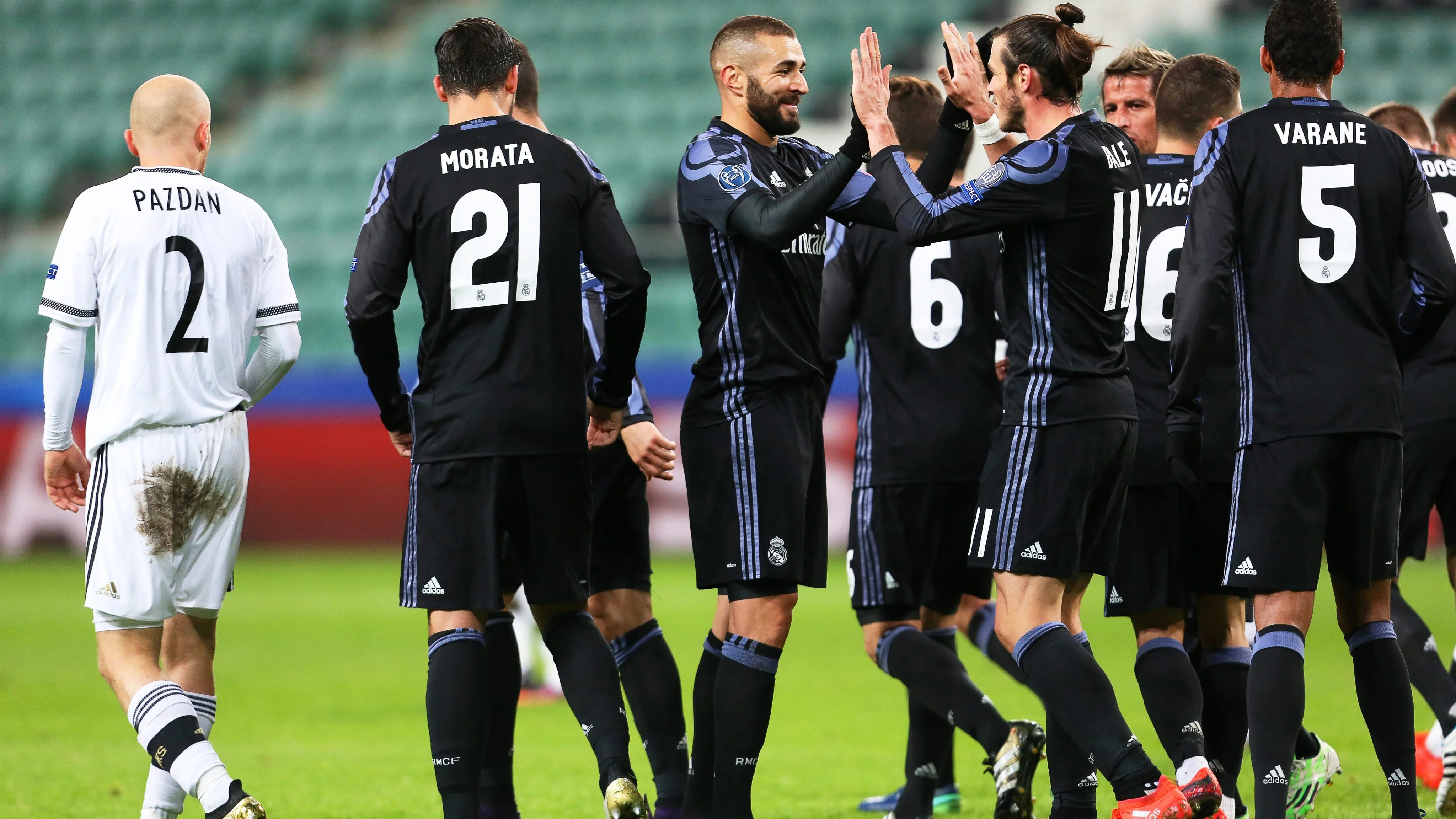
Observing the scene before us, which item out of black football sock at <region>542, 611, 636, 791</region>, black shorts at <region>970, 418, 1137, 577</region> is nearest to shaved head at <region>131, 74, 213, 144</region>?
black football sock at <region>542, 611, 636, 791</region>

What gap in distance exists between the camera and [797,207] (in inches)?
166

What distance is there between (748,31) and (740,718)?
2.07 metres

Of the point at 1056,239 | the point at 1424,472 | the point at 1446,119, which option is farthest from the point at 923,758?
the point at 1446,119

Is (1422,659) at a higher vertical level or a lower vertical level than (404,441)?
lower

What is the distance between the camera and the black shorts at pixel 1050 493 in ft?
13.9

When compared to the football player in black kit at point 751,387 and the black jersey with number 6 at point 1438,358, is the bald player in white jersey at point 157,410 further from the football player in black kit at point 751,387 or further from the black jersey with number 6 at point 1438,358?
the black jersey with number 6 at point 1438,358

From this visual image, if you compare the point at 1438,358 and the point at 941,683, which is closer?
the point at 941,683

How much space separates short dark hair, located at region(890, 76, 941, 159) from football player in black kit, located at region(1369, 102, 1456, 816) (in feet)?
5.63

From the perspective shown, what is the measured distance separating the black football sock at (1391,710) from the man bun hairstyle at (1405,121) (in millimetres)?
2642

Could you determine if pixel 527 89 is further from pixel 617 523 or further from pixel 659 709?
pixel 659 709

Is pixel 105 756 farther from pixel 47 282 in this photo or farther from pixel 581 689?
pixel 581 689

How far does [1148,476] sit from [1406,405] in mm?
1424

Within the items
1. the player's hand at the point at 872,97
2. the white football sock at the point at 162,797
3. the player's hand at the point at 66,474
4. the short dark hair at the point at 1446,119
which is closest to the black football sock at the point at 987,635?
the player's hand at the point at 872,97

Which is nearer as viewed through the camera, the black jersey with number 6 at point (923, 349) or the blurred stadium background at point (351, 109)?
the black jersey with number 6 at point (923, 349)
